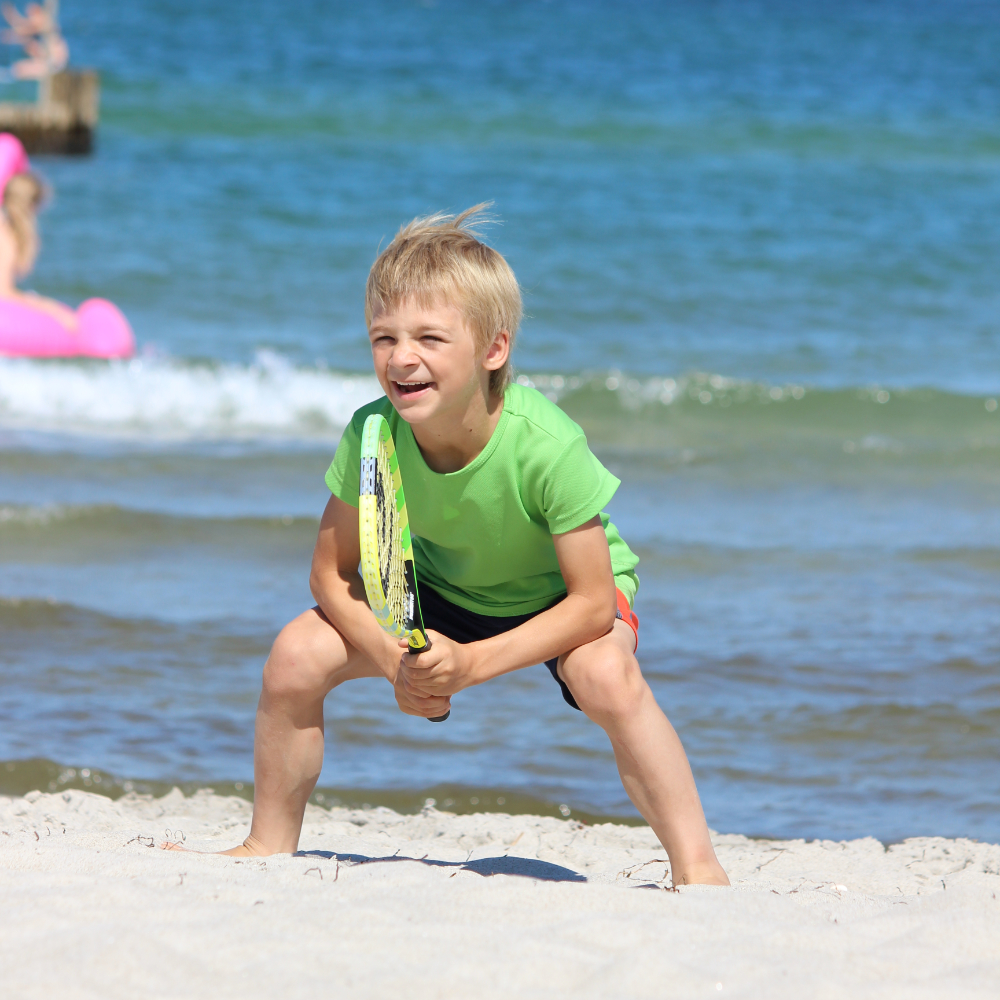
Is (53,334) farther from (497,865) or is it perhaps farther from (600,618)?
(600,618)

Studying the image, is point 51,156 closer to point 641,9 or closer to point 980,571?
point 980,571

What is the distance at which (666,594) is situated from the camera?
5594 mm

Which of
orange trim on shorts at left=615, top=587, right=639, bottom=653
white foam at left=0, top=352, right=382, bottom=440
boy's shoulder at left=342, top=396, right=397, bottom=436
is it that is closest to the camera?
boy's shoulder at left=342, top=396, right=397, bottom=436

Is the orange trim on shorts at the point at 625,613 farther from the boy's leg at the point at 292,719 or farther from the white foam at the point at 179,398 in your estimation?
the white foam at the point at 179,398

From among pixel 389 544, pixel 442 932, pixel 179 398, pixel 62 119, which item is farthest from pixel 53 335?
pixel 62 119

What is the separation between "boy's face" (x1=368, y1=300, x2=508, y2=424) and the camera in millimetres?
2664

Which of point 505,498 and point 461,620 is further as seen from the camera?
point 461,620

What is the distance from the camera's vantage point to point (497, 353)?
2766 millimetres

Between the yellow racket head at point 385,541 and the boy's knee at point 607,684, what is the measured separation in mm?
352

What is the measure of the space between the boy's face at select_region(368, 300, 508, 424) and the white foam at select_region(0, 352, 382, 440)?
19.9ft

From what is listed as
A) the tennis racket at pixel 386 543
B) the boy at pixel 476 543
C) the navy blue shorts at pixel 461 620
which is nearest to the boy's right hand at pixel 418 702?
the boy at pixel 476 543

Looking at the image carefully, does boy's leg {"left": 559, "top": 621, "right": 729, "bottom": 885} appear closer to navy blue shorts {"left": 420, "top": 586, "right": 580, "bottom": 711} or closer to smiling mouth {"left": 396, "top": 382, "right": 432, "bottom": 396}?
navy blue shorts {"left": 420, "top": 586, "right": 580, "bottom": 711}

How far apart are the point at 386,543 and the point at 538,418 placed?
1.61 ft

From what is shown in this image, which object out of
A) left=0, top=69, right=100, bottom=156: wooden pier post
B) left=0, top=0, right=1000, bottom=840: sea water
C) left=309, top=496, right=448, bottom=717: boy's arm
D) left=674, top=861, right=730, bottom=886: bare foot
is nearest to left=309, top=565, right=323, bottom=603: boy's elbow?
left=309, top=496, right=448, bottom=717: boy's arm
